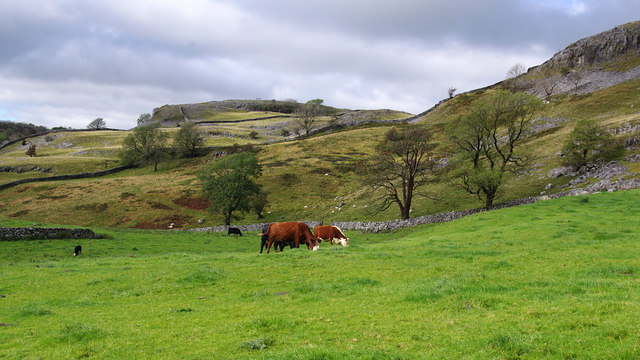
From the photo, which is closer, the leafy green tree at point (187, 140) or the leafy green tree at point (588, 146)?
the leafy green tree at point (588, 146)

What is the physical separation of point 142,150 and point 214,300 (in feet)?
382

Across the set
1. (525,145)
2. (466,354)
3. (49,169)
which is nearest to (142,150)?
(49,169)

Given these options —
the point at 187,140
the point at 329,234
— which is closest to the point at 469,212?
the point at 329,234

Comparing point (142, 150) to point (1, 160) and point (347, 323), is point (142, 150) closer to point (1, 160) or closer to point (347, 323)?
point (1, 160)

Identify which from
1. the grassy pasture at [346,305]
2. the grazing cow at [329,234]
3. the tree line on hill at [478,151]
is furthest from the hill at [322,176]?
the grassy pasture at [346,305]

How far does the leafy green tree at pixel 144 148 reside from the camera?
110625 millimetres

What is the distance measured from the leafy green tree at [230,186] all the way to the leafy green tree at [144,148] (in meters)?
51.8

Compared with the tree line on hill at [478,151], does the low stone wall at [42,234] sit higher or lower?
lower

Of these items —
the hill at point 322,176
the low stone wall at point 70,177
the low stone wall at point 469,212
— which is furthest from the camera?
the low stone wall at point 70,177

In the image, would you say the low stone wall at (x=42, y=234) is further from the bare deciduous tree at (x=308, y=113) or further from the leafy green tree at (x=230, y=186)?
the bare deciduous tree at (x=308, y=113)

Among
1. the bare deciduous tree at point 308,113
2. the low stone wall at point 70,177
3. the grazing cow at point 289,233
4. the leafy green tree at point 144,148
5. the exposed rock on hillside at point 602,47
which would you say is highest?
the exposed rock on hillside at point 602,47

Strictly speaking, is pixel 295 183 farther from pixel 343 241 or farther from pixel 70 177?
pixel 70 177

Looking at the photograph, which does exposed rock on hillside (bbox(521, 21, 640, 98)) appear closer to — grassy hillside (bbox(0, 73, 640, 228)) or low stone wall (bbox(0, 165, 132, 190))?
grassy hillside (bbox(0, 73, 640, 228))

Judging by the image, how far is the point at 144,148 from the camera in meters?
113
